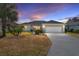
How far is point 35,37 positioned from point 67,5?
562 mm

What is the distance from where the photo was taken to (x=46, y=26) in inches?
173

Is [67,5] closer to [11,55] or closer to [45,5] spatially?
[45,5]

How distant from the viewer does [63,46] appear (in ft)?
14.3

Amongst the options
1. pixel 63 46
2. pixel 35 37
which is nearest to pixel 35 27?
pixel 35 37

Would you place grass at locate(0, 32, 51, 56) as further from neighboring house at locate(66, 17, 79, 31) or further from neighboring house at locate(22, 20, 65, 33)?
neighboring house at locate(66, 17, 79, 31)

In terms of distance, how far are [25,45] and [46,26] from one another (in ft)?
1.17

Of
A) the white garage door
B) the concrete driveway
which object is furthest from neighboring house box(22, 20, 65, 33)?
the concrete driveway

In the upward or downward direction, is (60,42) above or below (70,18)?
below

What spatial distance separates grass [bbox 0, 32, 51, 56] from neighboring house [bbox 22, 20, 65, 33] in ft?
0.29

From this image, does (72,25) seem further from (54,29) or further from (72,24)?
(54,29)

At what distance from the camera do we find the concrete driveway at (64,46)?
4.34 metres

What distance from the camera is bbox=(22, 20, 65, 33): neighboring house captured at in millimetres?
4359

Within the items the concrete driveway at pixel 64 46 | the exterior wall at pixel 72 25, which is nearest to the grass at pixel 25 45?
the concrete driveway at pixel 64 46

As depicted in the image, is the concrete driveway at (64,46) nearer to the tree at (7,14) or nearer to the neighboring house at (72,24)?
the neighboring house at (72,24)
